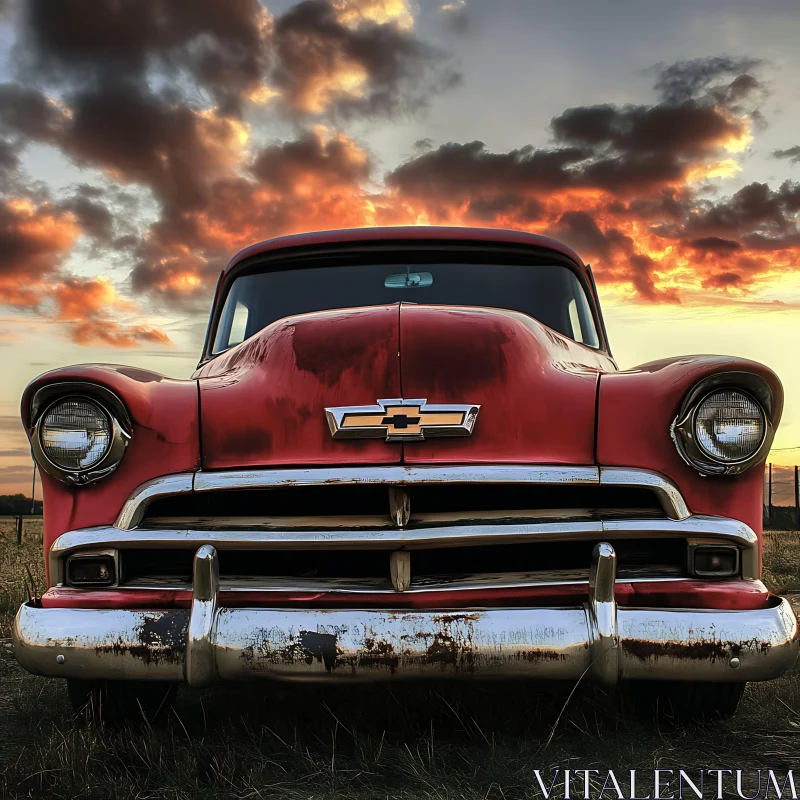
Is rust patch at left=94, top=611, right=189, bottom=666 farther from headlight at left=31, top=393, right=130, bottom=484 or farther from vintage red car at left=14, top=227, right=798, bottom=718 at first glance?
headlight at left=31, top=393, right=130, bottom=484

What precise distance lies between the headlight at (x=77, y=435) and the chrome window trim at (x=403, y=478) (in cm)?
18

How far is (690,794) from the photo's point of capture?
2.06 m

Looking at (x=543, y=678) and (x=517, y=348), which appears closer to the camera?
(x=543, y=678)

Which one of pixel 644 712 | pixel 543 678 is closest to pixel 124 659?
pixel 543 678

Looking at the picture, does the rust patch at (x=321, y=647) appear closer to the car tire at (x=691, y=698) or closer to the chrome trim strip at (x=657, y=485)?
the chrome trim strip at (x=657, y=485)

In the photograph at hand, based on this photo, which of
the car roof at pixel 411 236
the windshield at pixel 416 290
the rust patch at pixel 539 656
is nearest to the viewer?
the rust patch at pixel 539 656

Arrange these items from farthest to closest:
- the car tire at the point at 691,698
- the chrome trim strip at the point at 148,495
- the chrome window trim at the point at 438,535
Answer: the car tire at the point at 691,698 < the chrome trim strip at the point at 148,495 < the chrome window trim at the point at 438,535

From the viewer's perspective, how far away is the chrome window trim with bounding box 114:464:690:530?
7.14 feet

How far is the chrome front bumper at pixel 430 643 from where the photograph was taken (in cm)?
204

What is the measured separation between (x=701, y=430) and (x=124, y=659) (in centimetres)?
166

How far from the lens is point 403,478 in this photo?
7.11 feet

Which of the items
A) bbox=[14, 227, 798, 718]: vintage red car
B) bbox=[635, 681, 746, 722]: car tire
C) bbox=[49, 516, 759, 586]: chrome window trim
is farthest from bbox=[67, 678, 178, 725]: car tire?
bbox=[635, 681, 746, 722]: car tire

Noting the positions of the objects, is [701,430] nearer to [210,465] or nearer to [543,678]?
[543,678]

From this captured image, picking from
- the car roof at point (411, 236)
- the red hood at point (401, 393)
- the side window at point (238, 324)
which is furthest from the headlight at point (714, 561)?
the side window at point (238, 324)
